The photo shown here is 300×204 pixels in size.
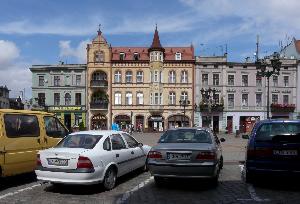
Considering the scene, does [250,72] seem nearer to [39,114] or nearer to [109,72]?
[109,72]

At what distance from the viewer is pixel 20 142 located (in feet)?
33.2

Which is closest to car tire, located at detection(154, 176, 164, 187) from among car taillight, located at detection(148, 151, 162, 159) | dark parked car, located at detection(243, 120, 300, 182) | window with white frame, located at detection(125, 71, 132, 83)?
car taillight, located at detection(148, 151, 162, 159)

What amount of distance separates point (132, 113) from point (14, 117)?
51061 millimetres

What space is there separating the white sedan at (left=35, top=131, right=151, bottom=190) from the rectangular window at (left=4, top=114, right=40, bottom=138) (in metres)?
1.06

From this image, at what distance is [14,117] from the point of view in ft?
33.2

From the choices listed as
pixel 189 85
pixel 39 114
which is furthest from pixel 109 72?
pixel 39 114

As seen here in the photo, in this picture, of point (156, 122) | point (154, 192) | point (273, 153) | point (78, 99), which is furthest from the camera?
point (78, 99)

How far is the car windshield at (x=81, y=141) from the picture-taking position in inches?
380

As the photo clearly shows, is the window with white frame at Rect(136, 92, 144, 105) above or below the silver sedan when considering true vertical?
above

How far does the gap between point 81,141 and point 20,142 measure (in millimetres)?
1539

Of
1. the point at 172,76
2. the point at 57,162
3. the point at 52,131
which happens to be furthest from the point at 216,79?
the point at 57,162

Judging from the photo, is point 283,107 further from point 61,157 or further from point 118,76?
point 61,157

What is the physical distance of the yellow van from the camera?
964cm

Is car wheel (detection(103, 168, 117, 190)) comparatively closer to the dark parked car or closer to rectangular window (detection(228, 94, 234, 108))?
the dark parked car
